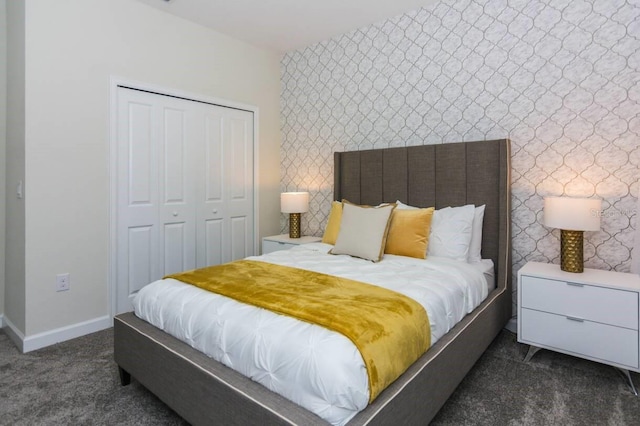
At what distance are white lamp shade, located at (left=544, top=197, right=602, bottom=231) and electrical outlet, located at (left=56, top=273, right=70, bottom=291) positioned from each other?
339 cm

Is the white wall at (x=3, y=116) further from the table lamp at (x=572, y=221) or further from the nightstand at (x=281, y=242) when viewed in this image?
the table lamp at (x=572, y=221)

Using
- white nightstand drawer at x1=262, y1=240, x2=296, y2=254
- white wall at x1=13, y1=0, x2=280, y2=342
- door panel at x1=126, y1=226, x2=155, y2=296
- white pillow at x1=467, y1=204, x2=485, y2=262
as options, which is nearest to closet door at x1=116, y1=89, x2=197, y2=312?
door panel at x1=126, y1=226, x2=155, y2=296

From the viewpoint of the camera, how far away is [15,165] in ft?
8.50

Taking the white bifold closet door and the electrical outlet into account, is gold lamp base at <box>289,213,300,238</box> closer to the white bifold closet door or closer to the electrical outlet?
the white bifold closet door

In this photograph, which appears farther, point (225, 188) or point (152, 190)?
point (225, 188)

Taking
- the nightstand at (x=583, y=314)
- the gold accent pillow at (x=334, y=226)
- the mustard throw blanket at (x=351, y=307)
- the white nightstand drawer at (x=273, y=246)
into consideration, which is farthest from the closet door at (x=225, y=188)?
the nightstand at (x=583, y=314)

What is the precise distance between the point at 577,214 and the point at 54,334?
3591 millimetres

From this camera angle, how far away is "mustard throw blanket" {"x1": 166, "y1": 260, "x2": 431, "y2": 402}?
1.27 metres

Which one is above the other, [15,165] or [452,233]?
[15,165]

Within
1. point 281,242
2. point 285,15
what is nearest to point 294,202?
point 281,242


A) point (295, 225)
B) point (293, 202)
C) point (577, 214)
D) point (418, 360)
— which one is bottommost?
point (418, 360)

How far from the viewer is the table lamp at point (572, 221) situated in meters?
2.12

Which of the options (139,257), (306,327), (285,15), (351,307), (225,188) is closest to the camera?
(306,327)

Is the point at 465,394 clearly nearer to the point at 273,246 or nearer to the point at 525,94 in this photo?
the point at 525,94
